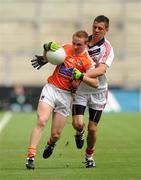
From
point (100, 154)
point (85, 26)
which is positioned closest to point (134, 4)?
point (85, 26)

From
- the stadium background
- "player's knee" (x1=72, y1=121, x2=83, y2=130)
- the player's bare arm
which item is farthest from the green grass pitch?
the stadium background

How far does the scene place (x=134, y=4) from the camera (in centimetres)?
4253

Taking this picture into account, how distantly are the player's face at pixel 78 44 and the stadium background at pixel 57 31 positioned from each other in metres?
27.8

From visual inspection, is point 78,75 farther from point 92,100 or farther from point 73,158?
point 73,158

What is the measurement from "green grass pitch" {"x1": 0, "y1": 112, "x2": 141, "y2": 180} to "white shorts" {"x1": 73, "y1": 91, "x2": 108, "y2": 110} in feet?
2.95

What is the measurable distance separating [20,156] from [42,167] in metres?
2.14

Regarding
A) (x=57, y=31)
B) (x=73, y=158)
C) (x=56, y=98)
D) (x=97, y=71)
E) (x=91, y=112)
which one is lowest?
(x=57, y=31)

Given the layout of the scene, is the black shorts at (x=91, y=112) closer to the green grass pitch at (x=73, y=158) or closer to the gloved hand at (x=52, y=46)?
the green grass pitch at (x=73, y=158)

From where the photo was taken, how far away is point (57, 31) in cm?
4197

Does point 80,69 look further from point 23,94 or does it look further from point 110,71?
point 110,71

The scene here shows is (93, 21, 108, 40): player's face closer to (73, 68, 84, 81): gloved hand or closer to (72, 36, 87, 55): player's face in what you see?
(72, 36, 87, 55): player's face

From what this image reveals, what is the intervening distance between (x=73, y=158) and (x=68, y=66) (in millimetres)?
2398

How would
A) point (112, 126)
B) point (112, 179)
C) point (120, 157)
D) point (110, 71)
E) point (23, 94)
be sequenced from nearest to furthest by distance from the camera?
point (112, 179)
point (120, 157)
point (112, 126)
point (23, 94)
point (110, 71)

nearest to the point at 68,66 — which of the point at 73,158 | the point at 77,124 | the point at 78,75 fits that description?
the point at 78,75
